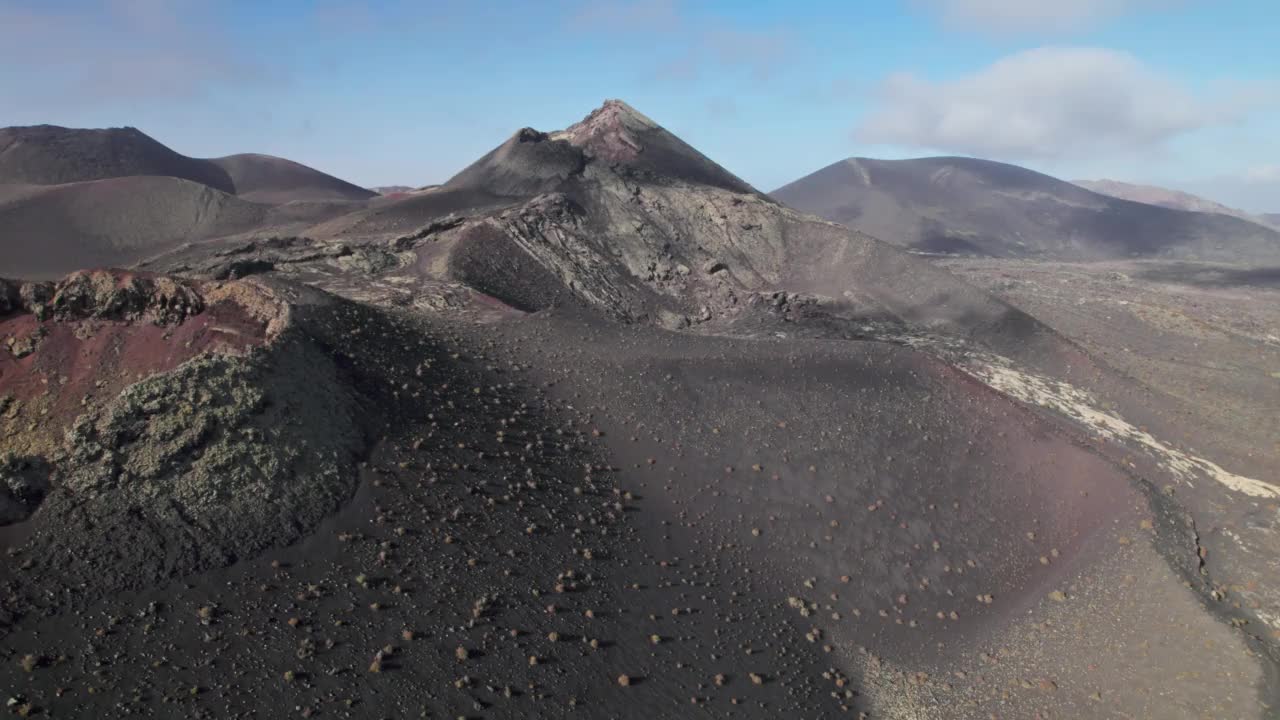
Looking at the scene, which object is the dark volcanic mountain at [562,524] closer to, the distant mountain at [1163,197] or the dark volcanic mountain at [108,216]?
the dark volcanic mountain at [108,216]

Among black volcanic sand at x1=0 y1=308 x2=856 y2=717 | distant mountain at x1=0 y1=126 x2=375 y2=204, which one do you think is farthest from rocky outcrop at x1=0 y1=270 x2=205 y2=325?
distant mountain at x1=0 y1=126 x2=375 y2=204

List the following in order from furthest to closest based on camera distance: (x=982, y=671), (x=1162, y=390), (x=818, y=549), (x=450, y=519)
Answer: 1. (x=1162, y=390)
2. (x=818, y=549)
3. (x=982, y=671)
4. (x=450, y=519)

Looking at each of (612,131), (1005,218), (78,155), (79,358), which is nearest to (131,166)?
(78,155)

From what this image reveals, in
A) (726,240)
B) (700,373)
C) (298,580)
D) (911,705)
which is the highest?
(726,240)

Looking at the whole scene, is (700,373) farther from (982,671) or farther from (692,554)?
(982,671)

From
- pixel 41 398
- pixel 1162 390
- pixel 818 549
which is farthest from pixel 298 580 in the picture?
pixel 1162 390
